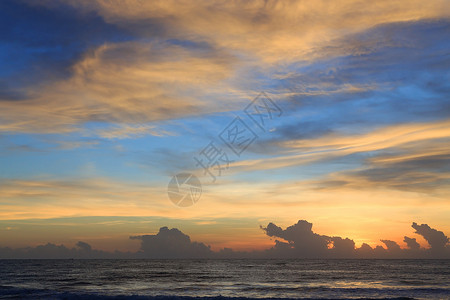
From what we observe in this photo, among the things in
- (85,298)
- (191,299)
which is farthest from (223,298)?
(85,298)

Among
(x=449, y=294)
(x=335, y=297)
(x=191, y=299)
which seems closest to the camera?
(x=191, y=299)

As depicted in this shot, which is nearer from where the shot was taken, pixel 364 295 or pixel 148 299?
pixel 148 299

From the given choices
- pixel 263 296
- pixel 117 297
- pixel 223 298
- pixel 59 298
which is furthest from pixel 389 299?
pixel 59 298

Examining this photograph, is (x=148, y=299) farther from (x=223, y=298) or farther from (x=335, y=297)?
(x=335, y=297)

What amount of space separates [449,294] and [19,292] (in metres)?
59.1

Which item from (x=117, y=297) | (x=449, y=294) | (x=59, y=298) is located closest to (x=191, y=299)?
(x=117, y=297)

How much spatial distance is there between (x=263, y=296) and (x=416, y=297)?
19.3 metres

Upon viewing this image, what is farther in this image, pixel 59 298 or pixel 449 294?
pixel 449 294

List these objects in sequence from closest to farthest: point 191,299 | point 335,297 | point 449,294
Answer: point 191,299, point 335,297, point 449,294

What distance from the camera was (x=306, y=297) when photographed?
4653 cm

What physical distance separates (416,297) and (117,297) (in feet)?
123

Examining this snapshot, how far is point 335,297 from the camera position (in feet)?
152

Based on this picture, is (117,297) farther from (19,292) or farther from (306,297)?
(306,297)

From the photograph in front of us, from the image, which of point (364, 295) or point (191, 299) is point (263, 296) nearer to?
point (191, 299)
